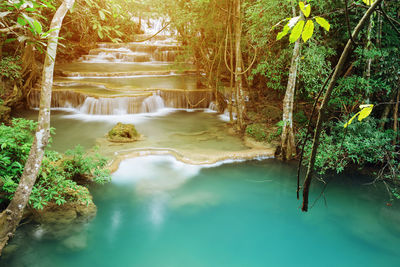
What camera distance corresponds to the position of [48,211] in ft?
17.6

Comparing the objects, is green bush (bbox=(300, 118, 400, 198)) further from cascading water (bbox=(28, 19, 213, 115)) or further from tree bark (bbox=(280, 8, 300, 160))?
cascading water (bbox=(28, 19, 213, 115))

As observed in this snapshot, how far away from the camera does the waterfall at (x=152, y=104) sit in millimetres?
11859

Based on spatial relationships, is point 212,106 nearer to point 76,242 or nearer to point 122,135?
point 122,135

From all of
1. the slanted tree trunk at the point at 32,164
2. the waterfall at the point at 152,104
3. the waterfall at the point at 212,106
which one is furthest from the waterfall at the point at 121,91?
the slanted tree trunk at the point at 32,164

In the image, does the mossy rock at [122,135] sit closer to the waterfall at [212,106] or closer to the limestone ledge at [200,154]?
the limestone ledge at [200,154]

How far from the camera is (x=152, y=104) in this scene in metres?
12.0

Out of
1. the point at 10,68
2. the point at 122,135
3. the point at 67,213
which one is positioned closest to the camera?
the point at 67,213

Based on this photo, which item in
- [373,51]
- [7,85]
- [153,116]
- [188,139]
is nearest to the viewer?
[373,51]

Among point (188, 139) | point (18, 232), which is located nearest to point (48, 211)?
point (18, 232)

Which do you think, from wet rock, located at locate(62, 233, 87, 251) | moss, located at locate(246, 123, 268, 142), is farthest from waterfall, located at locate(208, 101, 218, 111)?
wet rock, located at locate(62, 233, 87, 251)

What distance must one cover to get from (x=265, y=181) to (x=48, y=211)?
4.60 m

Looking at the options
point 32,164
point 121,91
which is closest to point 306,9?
point 32,164

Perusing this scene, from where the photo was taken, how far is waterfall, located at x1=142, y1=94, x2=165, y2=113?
467 inches

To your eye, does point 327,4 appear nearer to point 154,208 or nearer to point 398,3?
point 398,3
